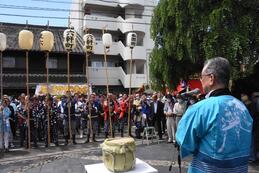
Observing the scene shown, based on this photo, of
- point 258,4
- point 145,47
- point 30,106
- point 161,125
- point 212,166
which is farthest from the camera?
point 145,47

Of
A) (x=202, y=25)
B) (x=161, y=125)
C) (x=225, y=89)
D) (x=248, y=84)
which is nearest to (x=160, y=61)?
(x=202, y=25)

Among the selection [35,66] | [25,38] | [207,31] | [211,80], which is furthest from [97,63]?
[211,80]

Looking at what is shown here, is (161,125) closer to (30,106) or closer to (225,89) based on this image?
(30,106)

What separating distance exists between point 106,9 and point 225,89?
33.8m

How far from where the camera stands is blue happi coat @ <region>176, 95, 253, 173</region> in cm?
256

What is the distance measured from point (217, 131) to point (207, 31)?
6.04m

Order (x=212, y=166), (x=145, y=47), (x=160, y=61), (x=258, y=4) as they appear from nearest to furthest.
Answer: (x=212, y=166), (x=258, y=4), (x=160, y=61), (x=145, y=47)

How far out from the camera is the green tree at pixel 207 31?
789cm

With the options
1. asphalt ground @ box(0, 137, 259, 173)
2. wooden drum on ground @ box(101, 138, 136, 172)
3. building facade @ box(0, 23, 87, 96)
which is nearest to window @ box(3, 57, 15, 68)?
building facade @ box(0, 23, 87, 96)

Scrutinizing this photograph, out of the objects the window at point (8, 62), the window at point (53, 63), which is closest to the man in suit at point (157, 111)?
the window at point (53, 63)

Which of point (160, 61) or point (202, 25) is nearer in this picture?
point (202, 25)

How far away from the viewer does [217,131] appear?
2557 millimetres

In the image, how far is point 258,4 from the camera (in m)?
7.95

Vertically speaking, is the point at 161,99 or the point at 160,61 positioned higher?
the point at 160,61
